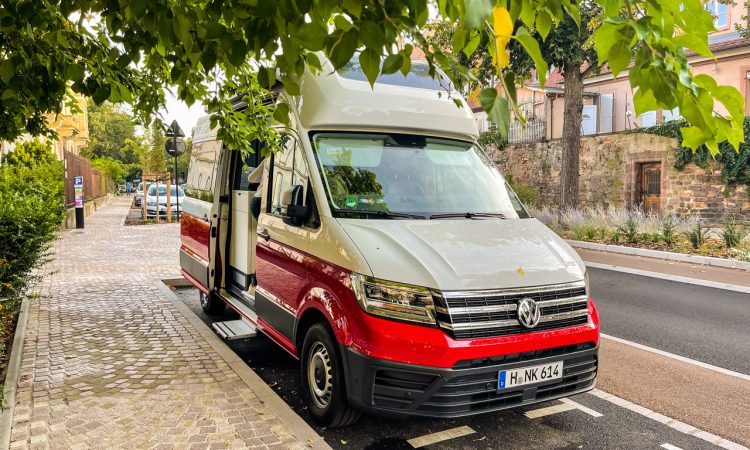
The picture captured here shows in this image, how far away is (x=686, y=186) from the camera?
20141mm

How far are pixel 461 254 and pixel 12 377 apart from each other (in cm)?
A: 389

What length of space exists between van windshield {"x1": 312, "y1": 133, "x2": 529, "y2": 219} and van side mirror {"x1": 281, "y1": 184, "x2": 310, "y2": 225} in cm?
22

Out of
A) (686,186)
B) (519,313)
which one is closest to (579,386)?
(519,313)

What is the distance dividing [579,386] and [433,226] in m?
1.53

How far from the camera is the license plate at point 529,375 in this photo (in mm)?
3689

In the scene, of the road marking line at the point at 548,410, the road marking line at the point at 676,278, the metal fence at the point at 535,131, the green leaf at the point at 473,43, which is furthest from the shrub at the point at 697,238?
the green leaf at the point at 473,43

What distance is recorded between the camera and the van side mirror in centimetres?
443

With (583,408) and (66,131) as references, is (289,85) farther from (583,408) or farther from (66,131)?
(66,131)

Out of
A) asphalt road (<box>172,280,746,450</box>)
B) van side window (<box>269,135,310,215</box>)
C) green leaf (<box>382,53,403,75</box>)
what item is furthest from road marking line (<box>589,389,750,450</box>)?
green leaf (<box>382,53,403,75</box>)

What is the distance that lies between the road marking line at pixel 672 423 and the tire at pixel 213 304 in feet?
16.0

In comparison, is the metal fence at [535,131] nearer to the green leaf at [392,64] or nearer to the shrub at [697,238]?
the shrub at [697,238]

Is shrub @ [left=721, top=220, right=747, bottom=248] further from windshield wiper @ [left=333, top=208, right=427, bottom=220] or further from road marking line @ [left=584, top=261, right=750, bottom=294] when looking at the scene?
windshield wiper @ [left=333, top=208, right=427, bottom=220]

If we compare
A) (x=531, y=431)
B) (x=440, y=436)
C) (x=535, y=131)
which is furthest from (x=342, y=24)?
(x=535, y=131)

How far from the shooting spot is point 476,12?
1424mm
